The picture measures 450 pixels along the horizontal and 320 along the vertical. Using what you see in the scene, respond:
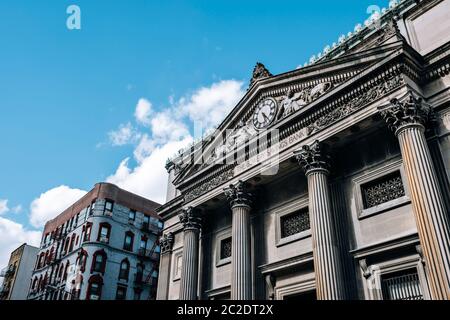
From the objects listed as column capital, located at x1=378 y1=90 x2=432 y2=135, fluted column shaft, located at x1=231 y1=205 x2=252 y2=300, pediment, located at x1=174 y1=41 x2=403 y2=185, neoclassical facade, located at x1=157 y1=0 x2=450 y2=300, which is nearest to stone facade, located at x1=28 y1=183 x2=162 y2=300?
pediment, located at x1=174 y1=41 x2=403 y2=185

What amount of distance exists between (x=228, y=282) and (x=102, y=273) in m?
25.5

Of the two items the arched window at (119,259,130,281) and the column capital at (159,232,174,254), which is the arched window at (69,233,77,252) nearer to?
the arched window at (119,259,130,281)

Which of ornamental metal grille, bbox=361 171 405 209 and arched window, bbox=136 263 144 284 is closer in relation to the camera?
ornamental metal grille, bbox=361 171 405 209

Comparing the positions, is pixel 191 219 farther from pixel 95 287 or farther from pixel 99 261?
pixel 99 261

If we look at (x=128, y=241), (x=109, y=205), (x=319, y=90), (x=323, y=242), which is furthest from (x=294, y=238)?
(x=109, y=205)

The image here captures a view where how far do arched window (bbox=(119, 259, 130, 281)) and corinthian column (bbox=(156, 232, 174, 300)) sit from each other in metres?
20.1

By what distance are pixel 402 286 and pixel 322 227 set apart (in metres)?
3.16

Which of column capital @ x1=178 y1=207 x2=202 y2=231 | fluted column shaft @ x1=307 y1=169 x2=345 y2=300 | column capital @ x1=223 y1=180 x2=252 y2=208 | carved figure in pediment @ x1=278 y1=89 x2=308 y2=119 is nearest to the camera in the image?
fluted column shaft @ x1=307 y1=169 x2=345 y2=300

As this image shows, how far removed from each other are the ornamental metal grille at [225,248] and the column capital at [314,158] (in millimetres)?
6691

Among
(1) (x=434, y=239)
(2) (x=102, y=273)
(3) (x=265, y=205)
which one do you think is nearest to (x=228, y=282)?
(3) (x=265, y=205)

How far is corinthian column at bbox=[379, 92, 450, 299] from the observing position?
11.2 metres

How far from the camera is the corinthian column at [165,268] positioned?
78.1 ft

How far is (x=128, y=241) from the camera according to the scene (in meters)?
45.4

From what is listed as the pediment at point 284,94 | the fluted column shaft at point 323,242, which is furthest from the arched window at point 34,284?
the fluted column shaft at point 323,242
